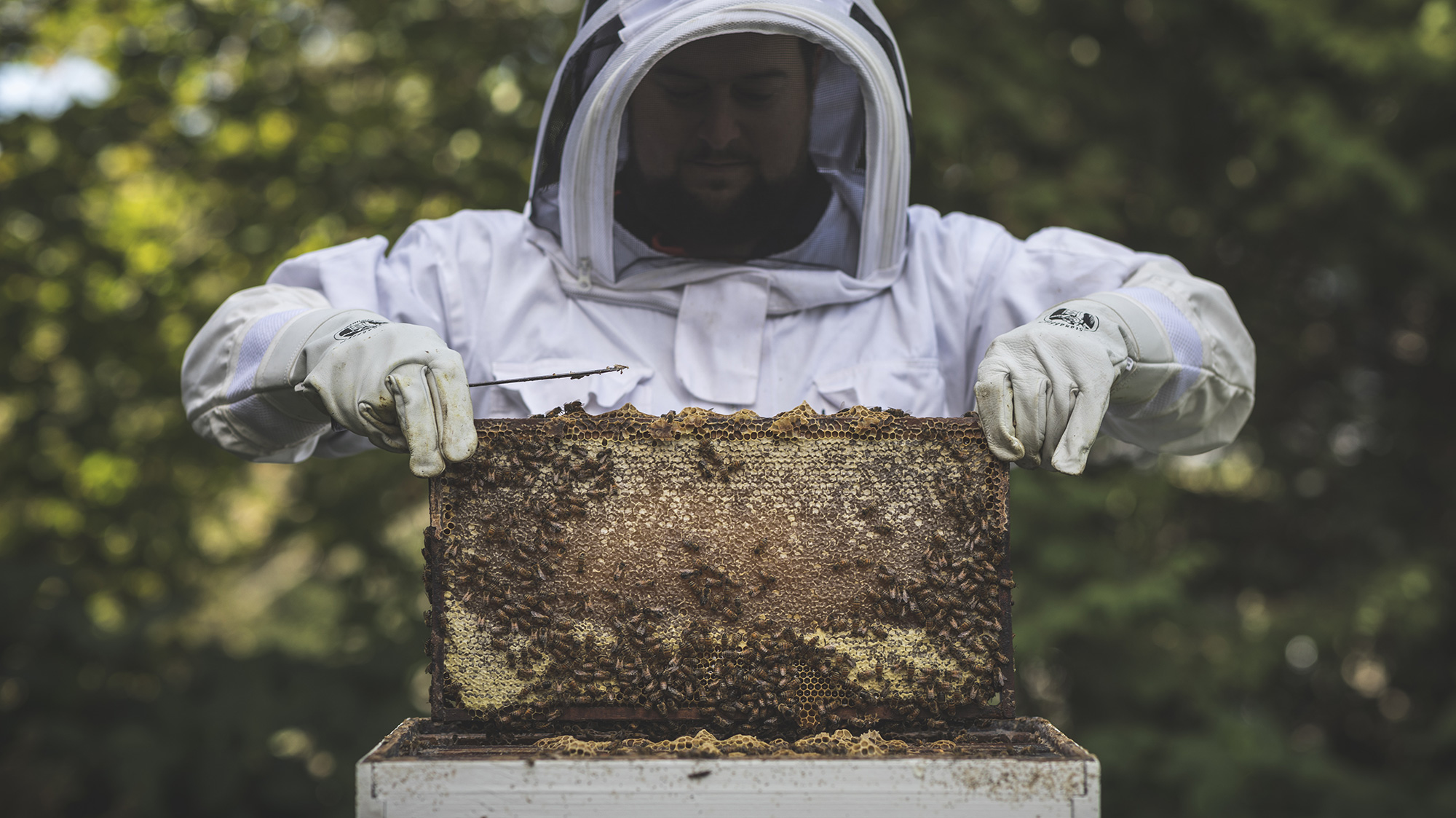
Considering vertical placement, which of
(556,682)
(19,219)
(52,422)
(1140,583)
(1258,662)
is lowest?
(1258,662)

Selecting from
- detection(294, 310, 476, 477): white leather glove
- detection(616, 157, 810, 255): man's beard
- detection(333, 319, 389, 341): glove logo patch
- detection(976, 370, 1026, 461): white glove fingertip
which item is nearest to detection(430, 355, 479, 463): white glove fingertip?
detection(294, 310, 476, 477): white leather glove

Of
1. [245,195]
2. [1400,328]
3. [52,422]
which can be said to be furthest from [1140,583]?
[52,422]

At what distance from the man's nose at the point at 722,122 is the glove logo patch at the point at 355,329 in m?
0.83

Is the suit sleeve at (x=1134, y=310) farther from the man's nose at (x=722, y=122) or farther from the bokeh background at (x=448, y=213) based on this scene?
the bokeh background at (x=448, y=213)

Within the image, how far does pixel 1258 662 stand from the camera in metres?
4.23

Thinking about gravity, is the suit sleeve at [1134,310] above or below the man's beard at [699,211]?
below

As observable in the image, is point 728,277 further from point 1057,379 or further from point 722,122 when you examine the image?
point 1057,379

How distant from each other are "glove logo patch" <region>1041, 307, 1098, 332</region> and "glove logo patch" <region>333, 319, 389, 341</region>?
1.35 m

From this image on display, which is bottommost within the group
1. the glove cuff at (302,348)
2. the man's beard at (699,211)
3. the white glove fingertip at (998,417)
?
the white glove fingertip at (998,417)

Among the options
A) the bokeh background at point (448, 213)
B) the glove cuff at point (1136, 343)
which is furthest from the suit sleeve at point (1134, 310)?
the bokeh background at point (448, 213)

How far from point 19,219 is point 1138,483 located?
4730mm

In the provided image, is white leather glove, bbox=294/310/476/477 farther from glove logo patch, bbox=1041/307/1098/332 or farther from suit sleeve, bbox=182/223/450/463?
glove logo patch, bbox=1041/307/1098/332

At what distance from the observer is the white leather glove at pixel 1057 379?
185 centimetres

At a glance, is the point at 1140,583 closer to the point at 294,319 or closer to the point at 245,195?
the point at 294,319
